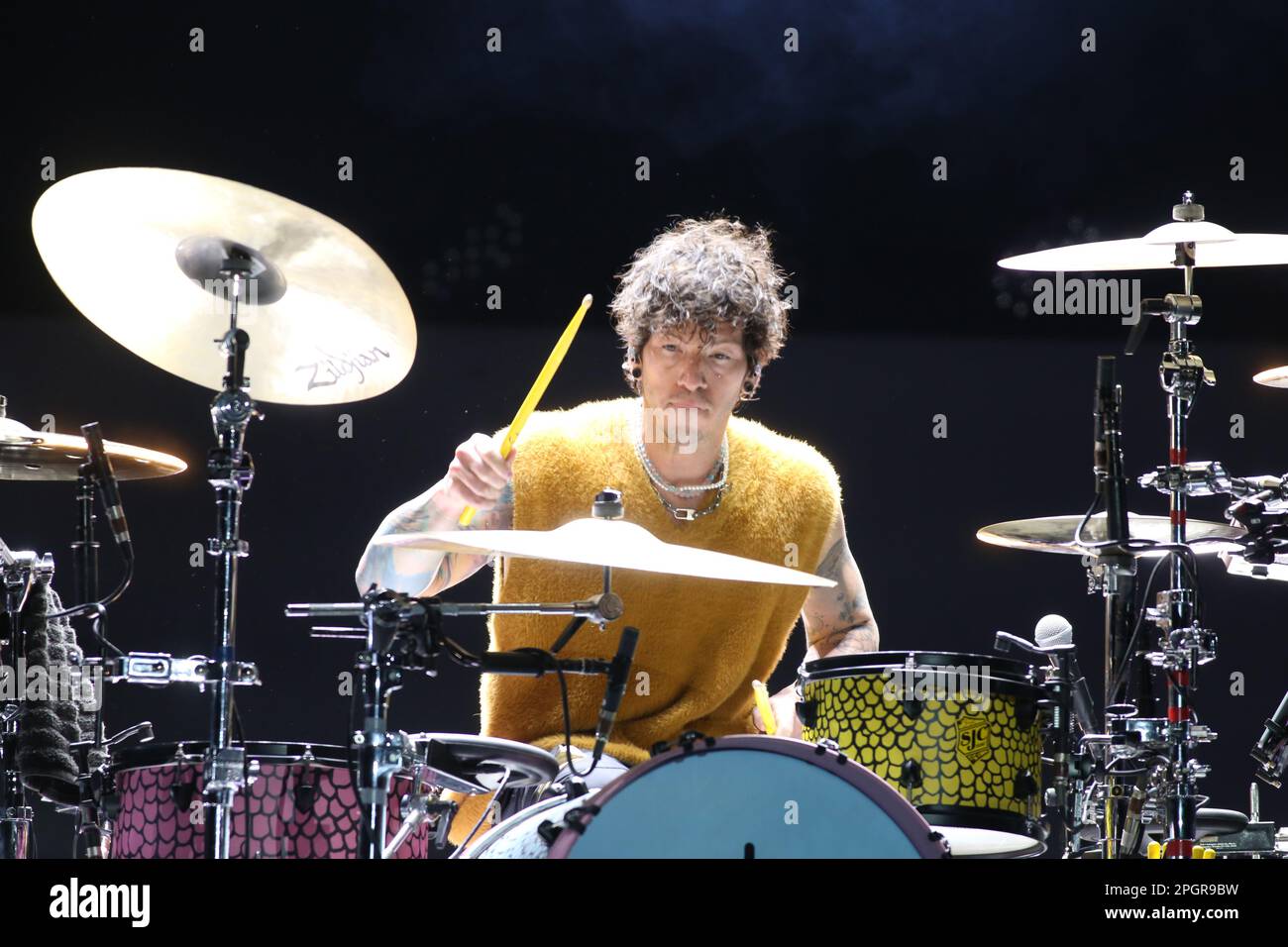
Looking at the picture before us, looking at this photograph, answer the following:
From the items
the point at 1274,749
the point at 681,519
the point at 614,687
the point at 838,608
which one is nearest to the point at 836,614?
the point at 838,608

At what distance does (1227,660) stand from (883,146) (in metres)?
1.60

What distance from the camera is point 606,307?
3.75 metres

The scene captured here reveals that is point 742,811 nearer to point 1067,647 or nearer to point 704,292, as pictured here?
point 1067,647

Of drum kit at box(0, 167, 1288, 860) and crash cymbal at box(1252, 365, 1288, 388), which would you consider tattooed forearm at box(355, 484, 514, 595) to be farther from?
crash cymbal at box(1252, 365, 1288, 388)

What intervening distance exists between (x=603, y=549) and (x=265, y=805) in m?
0.68

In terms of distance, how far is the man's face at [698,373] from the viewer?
10.0 feet

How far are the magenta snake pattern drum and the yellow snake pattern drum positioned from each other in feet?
2.55

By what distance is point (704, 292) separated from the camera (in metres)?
3.08

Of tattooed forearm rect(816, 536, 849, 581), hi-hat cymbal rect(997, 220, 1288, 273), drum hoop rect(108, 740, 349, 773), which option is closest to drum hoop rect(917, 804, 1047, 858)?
tattooed forearm rect(816, 536, 849, 581)

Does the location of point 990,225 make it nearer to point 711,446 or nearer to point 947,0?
point 947,0

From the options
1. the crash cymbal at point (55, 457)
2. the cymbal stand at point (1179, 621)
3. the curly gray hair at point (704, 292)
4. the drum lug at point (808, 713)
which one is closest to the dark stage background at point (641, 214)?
the crash cymbal at point (55, 457)

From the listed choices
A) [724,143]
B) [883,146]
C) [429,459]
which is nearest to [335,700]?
[429,459]

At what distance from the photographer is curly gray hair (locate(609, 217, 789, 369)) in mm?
3068

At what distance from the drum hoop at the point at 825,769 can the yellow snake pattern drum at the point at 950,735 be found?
57 cm
